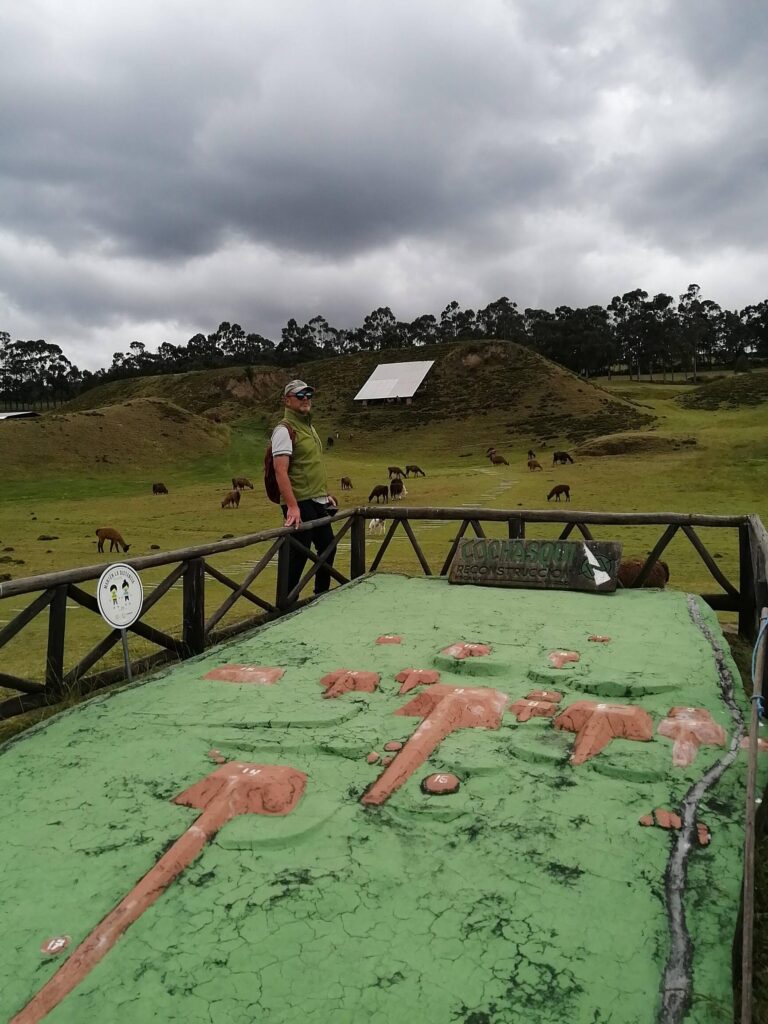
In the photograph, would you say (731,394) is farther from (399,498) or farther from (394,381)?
(399,498)

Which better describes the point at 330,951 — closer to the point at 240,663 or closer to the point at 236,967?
the point at 236,967

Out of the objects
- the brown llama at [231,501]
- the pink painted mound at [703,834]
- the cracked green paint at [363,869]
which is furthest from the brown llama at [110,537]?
the pink painted mound at [703,834]

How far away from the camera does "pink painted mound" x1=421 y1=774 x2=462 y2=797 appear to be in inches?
108

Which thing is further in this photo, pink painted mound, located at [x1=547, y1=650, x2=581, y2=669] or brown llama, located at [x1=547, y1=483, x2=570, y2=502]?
brown llama, located at [x1=547, y1=483, x2=570, y2=502]

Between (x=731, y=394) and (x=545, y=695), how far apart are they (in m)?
48.6

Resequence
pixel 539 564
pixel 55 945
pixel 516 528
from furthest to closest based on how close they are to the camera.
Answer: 1. pixel 516 528
2. pixel 539 564
3. pixel 55 945

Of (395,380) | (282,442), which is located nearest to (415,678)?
(282,442)

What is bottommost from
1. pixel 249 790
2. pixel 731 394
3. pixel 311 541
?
pixel 249 790

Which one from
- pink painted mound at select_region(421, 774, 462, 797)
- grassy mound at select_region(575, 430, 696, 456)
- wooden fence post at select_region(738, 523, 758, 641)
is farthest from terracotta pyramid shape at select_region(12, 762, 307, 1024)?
grassy mound at select_region(575, 430, 696, 456)

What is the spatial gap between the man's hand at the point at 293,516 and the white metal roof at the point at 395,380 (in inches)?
1911

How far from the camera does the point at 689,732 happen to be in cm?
316

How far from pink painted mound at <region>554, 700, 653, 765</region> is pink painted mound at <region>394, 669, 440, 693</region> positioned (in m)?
0.83

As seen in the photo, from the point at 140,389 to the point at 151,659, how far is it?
2642 inches

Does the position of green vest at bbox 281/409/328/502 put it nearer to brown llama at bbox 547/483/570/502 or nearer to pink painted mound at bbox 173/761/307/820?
pink painted mound at bbox 173/761/307/820
